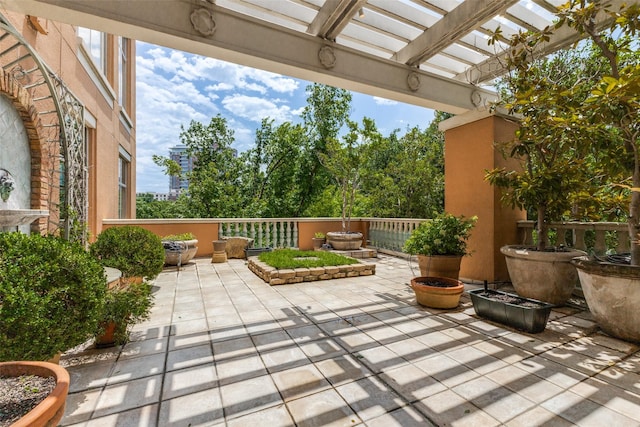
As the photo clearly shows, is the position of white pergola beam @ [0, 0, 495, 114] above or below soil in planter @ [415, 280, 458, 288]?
above

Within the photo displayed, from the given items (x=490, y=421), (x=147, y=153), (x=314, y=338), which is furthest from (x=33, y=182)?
(x=147, y=153)

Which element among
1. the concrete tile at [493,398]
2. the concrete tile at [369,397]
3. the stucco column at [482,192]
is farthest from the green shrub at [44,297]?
the stucco column at [482,192]

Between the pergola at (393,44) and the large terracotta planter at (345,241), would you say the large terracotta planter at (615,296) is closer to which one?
the pergola at (393,44)

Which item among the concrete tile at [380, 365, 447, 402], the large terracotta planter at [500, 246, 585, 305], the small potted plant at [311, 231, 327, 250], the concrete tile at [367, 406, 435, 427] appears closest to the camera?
the concrete tile at [367, 406, 435, 427]

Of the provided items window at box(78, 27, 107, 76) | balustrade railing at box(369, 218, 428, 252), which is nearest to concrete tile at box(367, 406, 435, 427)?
balustrade railing at box(369, 218, 428, 252)

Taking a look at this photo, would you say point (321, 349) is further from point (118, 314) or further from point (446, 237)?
point (446, 237)

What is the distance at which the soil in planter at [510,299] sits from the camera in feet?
9.84

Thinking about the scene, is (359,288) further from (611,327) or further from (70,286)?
(70,286)

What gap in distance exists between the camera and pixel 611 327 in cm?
267

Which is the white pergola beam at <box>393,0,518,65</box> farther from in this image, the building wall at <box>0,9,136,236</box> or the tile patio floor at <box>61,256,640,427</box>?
the building wall at <box>0,9,136,236</box>

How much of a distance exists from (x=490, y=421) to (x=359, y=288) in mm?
2862

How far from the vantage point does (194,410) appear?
5.65ft

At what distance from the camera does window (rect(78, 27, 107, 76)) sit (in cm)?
548

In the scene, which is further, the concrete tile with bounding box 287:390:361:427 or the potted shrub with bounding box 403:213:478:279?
the potted shrub with bounding box 403:213:478:279
